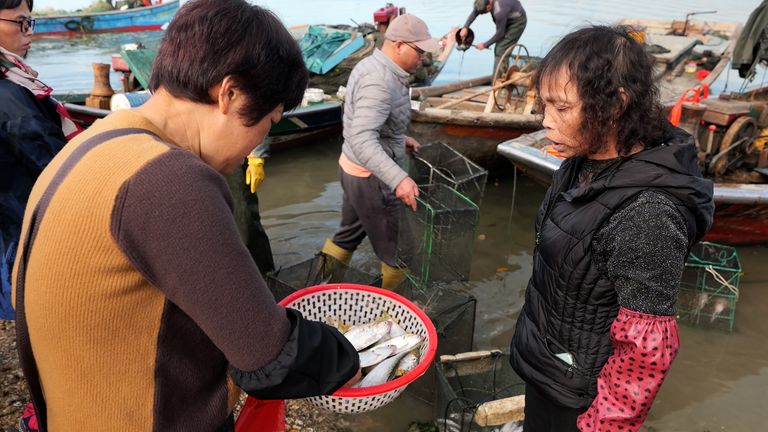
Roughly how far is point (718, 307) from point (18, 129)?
520 centimetres

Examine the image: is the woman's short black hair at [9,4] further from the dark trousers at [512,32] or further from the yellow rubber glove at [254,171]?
the dark trousers at [512,32]

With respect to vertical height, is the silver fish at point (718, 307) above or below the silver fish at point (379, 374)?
below

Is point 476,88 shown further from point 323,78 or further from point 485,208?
point 485,208

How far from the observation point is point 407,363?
226cm

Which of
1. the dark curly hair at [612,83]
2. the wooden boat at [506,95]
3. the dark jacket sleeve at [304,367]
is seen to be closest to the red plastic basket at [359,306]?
the dark jacket sleeve at [304,367]

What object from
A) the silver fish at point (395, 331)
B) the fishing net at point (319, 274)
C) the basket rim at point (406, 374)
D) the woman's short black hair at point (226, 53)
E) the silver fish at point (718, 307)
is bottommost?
the silver fish at point (718, 307)

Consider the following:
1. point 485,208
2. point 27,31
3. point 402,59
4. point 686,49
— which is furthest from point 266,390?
point 686,49

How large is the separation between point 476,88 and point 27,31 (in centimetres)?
804

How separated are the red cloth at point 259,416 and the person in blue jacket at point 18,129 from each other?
5.65ft

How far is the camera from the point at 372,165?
11.6 feet

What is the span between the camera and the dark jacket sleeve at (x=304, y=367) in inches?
48.6

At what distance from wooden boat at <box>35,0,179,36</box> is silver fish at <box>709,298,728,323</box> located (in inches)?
951

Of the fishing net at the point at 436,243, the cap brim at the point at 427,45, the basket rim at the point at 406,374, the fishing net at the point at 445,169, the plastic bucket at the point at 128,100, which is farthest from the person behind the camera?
the fishing net at the point at 445,169

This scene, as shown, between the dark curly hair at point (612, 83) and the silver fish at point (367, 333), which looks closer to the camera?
the dark curly hair at point (612, 83)
